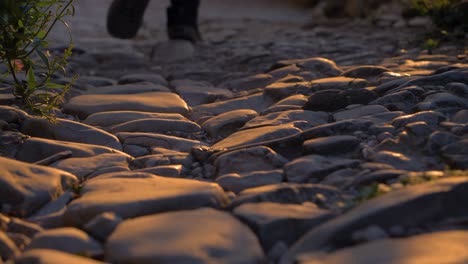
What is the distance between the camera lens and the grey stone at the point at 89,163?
2189 mm

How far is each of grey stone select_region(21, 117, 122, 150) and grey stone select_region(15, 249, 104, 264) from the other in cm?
105

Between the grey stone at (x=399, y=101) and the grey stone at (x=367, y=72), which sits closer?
the grey stone at (x=399, y=101)

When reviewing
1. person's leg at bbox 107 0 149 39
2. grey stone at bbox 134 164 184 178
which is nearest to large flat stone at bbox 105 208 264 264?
grey stone at bbox 134 164 184 178

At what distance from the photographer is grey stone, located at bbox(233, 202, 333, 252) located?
62.7 inches

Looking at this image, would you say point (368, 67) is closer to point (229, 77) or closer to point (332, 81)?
point (332, 81)

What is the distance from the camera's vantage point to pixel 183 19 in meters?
5.26

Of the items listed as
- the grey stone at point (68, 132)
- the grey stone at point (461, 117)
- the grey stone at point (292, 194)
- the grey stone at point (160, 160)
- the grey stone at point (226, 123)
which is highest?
the grey stone at point (461, 117)

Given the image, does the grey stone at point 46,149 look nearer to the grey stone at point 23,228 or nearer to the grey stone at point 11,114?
the grey stone at point 11,114

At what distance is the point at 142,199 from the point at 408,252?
0.71 m

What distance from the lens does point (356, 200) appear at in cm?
174

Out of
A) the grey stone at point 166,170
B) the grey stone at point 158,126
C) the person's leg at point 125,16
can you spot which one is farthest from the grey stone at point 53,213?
the person's leg at point 125,16

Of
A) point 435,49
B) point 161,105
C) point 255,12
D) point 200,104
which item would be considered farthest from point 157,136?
point 255,12

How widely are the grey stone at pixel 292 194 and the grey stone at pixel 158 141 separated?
756 mm

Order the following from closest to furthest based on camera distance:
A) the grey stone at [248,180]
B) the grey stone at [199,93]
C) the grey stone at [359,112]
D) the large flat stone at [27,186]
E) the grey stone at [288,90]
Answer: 1. the large flat stone at [27,186]
2. the grey stone at [248,180]
3. the grey stone at [359,112]
4. the grey stone at [288,90]
5. the grey stone at [199,93]
